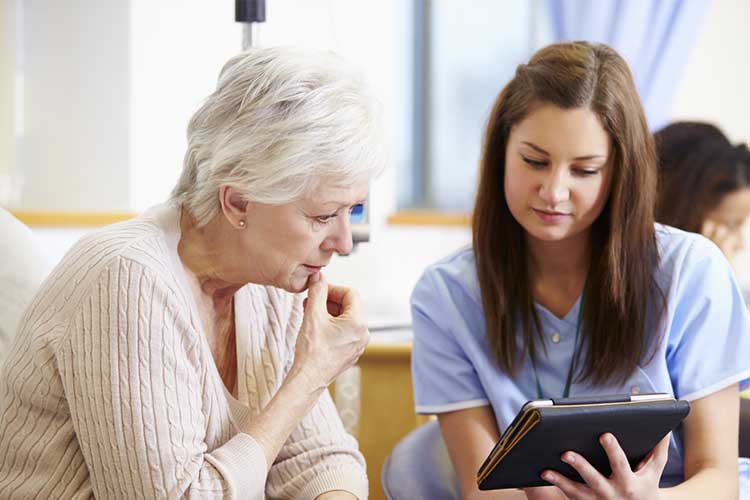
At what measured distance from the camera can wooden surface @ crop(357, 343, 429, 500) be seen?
255 cm

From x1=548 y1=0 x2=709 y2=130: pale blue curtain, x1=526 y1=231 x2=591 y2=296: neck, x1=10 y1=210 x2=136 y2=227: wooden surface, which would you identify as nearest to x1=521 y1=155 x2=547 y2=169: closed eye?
x1=526 y1=231 x2=591 y2=296: neck

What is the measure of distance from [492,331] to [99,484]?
786 millimetres

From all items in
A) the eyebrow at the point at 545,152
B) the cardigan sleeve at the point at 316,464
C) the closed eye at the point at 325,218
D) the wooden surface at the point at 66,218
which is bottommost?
the cardigan sleeve at the point at 316,464

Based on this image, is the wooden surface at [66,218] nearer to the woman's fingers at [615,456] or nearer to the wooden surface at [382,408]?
the wooden surface at [382,408]

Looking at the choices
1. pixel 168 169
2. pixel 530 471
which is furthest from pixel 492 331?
pixel 168 169

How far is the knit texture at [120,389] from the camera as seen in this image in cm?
143

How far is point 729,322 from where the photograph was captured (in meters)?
1.88

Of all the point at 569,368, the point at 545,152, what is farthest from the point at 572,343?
the point at 545,152

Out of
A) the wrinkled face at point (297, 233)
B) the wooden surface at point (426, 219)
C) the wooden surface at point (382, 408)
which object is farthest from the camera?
the wooden surface at point (426, 219)

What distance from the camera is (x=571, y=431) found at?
1496mm

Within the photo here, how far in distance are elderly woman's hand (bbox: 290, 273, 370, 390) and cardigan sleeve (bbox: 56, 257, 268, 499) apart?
A: 0.64ft

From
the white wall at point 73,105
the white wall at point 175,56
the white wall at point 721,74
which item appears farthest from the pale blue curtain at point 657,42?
the white wall at point 73,105

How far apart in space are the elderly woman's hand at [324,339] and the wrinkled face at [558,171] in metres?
0.38

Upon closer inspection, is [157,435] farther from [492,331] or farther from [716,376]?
[716,376]
